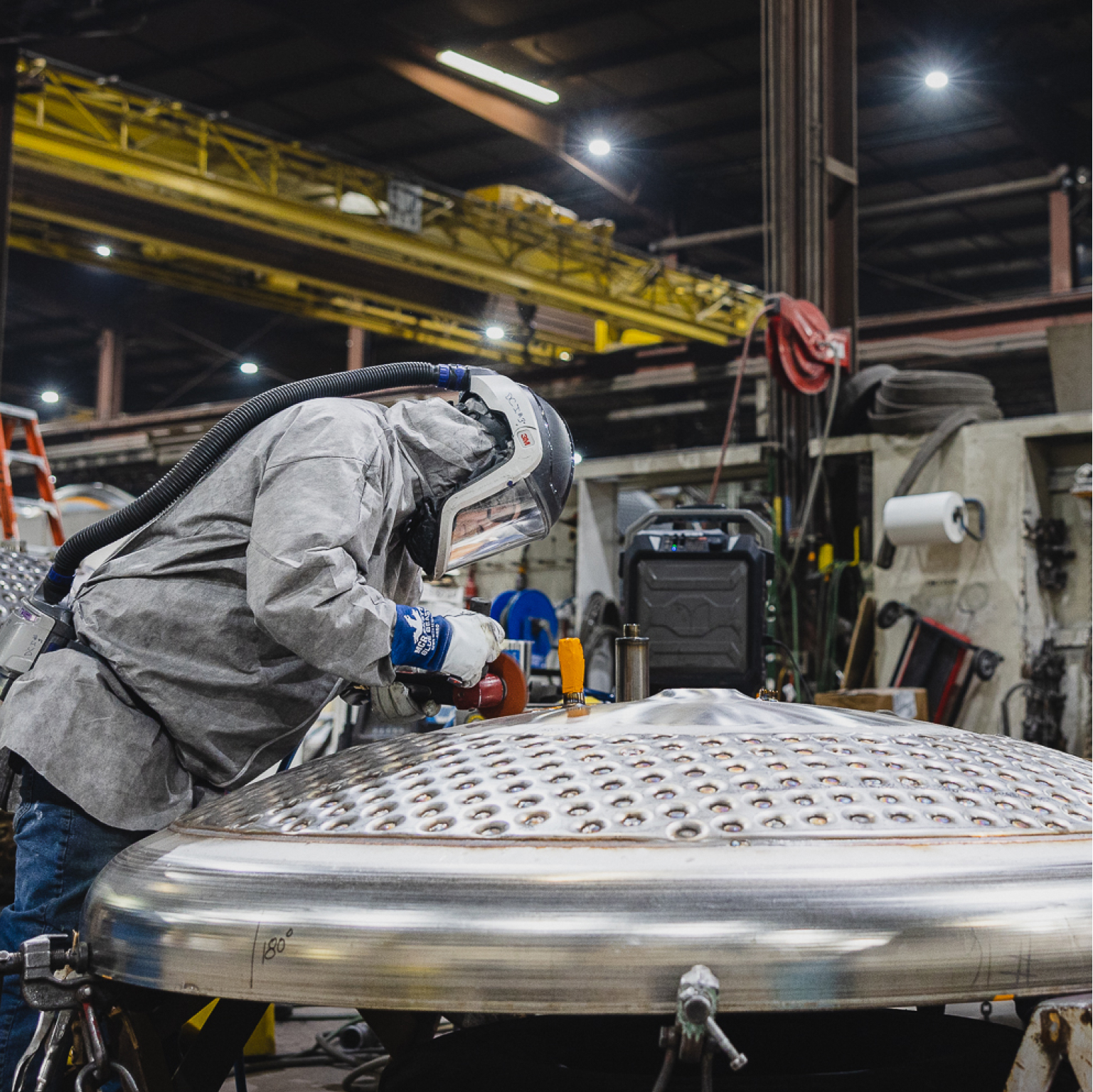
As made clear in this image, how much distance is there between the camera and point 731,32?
10.0m

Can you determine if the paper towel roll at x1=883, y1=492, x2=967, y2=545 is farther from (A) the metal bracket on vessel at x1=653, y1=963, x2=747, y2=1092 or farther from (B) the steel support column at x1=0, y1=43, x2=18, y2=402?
(B) the steel support column at x1=0, y1=43, x2=18, y2=402

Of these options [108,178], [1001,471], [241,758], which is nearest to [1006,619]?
[1001,471]

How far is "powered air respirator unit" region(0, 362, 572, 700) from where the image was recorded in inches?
65.2

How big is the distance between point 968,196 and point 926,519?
796 cm

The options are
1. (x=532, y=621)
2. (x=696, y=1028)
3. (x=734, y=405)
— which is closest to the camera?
(x=696, y=1028)

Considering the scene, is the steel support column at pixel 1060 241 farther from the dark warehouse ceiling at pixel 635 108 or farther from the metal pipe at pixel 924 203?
the dark warehouse ceiling at pixel 635 108

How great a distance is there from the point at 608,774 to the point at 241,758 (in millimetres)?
735

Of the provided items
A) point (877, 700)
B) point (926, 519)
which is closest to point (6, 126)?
point (926, 519)

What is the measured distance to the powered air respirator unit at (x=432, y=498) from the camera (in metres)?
1.66

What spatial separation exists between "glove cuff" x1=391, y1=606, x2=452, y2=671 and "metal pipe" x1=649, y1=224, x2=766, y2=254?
1197 cm

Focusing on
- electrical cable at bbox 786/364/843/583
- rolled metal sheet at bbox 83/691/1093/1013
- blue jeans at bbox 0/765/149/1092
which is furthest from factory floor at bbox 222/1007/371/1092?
electrical cable at bbox 786/364/843/583

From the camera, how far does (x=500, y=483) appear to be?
5.79ft

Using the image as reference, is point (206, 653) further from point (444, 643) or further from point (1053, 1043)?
point (1053, 1043)

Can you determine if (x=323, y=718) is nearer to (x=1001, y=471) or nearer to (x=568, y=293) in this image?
(x=1001, y=471)
